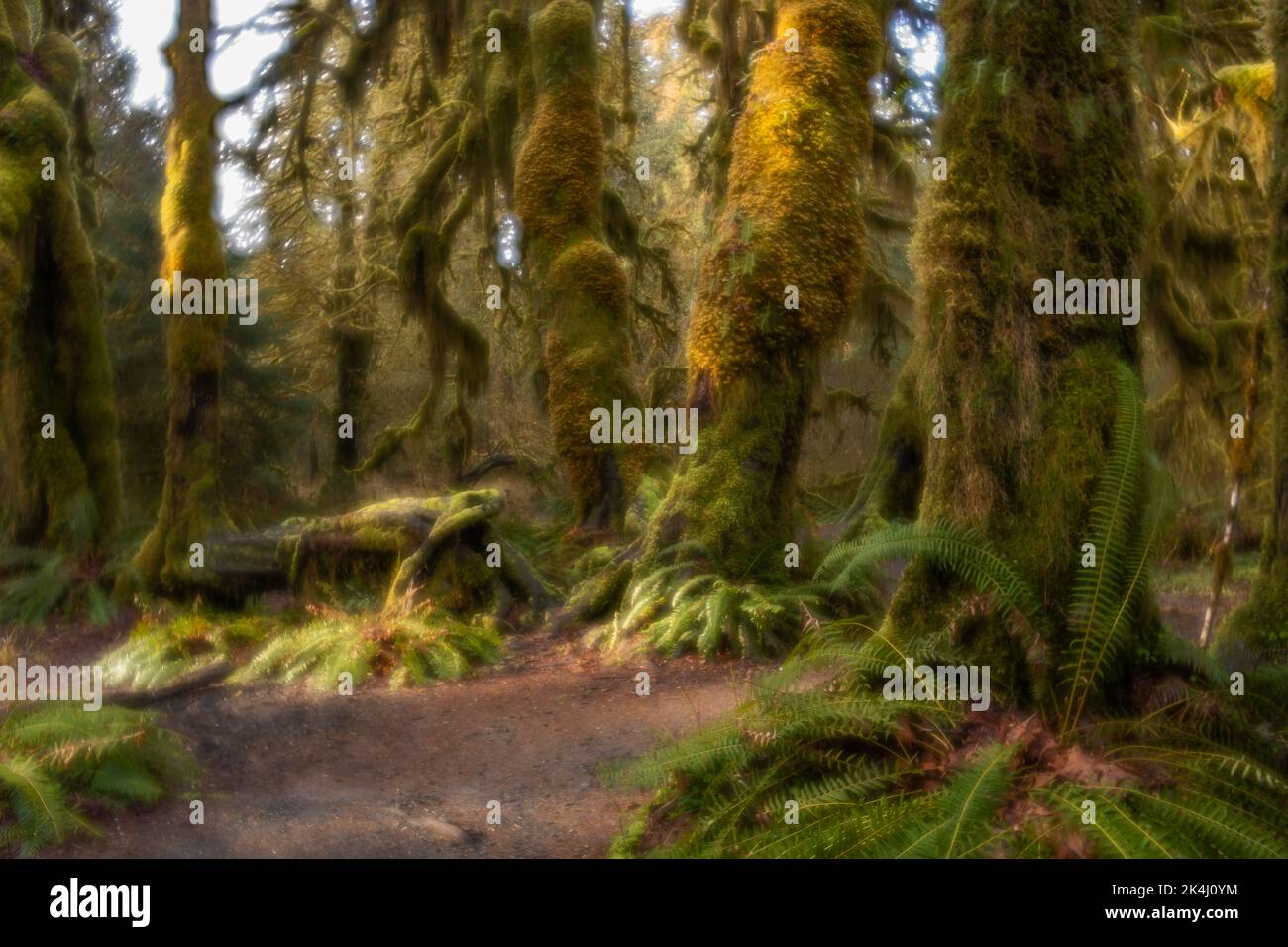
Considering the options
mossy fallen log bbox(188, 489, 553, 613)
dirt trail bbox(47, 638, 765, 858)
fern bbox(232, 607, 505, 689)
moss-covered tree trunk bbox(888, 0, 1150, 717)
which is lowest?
dirt trail bbox(47, 638, 765, 858)

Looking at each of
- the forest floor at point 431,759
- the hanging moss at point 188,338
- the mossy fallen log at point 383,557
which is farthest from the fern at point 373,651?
the hanging moss at point 188,338

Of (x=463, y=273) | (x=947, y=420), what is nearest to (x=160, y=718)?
(x=947, y=420)

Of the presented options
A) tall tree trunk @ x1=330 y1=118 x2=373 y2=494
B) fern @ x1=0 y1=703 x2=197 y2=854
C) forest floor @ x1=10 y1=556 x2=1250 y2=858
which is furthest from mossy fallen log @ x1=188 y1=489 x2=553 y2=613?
tall tree trunk @ x1=330 y1=118 x2=373 y2=494

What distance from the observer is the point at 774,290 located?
10188 mm

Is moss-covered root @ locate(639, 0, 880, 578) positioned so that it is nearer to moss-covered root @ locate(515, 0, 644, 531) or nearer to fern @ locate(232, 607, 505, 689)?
fern @ locate(232, 607, 505, 689)

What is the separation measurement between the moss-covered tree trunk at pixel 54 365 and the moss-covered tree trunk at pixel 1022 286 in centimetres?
1160

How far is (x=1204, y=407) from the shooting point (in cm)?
1250

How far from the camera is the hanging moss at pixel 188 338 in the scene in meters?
12.3

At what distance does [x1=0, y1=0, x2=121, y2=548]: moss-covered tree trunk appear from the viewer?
1339 centimetres

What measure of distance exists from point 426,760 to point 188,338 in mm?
7486

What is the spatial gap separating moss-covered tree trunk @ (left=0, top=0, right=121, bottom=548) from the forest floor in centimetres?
685

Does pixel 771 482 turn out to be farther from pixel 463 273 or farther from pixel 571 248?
pixel 463 273

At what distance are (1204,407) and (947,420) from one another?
825 centimetres

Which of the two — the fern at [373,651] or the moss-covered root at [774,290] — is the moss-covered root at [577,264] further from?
the fern at [373,651]
